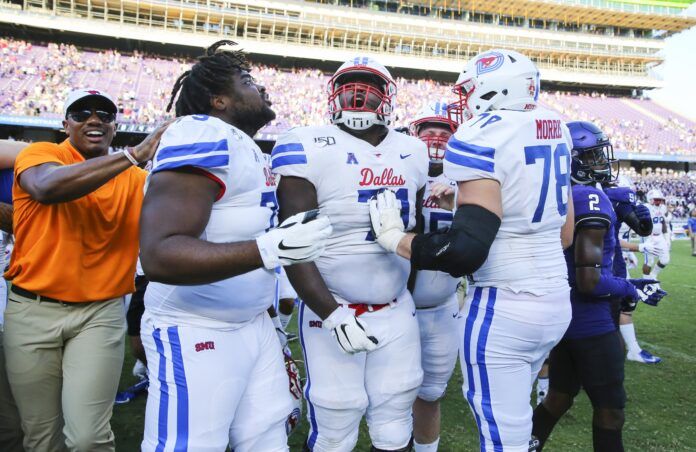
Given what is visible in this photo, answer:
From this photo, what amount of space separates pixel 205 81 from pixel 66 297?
4.26 ft

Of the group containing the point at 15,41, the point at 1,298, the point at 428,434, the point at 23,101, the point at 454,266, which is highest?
the point at 15,41

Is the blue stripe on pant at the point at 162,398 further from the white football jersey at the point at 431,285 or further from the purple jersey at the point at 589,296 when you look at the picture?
the purple jersey at the point at 589,296

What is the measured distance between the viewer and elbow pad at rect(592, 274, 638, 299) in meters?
2.85

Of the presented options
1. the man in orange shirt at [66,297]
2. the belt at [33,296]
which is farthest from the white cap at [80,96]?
the belt at [33,296]

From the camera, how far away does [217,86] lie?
2.27 m

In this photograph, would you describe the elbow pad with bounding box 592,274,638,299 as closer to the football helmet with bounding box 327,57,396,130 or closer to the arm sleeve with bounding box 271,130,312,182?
the football helmet with bounding box 327,57,396,130

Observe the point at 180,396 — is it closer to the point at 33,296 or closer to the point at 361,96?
the point at 33,296

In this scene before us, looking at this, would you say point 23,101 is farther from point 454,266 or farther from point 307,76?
point 454,266

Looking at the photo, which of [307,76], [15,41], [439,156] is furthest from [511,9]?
[439,156]

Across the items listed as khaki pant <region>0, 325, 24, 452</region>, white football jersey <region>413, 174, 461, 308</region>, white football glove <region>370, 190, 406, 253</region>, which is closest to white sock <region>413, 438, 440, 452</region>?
white football jersey <region>413, 174, 461, 308</region>

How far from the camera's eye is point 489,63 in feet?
8.06

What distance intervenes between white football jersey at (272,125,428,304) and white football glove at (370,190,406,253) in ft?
0.36

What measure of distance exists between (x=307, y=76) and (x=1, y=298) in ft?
124

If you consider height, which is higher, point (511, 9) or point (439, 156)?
point (511, 9)
